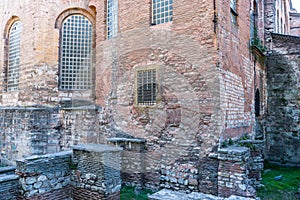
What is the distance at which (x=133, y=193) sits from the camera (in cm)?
736

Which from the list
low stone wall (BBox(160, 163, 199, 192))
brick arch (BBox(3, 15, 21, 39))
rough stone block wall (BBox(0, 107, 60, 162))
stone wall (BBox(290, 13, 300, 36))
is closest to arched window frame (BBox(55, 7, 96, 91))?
rough stone block wall (BBox(0, 107, 60, 162))

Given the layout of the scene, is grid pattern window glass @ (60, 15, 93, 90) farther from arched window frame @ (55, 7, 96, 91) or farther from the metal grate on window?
the metal grate on window

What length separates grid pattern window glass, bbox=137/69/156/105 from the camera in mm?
8023

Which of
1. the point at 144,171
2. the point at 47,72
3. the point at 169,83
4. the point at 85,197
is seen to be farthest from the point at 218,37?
the point at 47,72

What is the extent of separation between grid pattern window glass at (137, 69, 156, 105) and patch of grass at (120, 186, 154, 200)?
8.68 ft

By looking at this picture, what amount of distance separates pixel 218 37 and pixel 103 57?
15.8 ft

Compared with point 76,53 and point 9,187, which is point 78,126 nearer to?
point 76,53

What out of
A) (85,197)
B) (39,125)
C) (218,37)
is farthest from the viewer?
A: (39,125)

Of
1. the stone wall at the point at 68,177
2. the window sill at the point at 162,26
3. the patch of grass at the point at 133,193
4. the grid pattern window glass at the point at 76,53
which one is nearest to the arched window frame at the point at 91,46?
the grid pattern window glass at the point at 76,53

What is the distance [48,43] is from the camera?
10.7 m

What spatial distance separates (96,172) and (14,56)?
29.1ft

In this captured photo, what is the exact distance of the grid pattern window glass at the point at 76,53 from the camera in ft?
36.1

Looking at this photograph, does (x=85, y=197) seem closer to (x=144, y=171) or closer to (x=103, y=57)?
(x=144, y=171)

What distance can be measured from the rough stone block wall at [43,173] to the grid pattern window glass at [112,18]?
523cm
